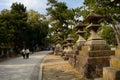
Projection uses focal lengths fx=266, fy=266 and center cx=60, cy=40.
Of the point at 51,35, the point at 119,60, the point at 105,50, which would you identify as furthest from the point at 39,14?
the point at 119,60

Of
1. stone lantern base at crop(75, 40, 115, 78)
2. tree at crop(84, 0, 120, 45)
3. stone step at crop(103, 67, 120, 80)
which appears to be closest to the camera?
stone step at crop(103, 67, 120, 80)

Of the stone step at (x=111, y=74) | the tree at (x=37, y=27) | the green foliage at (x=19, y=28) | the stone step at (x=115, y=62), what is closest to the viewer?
the stone step at (x=111, y=74)

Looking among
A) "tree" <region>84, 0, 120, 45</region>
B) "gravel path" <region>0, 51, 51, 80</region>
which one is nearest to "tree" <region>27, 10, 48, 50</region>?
"tree" <region>84, 0, 120, 45</region>

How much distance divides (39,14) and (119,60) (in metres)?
70.9

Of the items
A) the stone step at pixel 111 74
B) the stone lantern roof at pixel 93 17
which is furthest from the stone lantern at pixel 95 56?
the stone step at pixel 111 74

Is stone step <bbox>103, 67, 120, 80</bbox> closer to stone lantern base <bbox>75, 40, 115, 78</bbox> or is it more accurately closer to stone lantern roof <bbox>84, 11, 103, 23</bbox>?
stone lantern base <bbox>75, 40, 115, 78</bbox>

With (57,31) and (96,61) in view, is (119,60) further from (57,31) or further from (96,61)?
(57,31)

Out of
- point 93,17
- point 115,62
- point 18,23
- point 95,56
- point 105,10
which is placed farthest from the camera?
point 18,23

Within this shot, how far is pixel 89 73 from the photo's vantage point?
50.2 ft

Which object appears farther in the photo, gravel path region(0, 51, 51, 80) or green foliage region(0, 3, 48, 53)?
green foliage region(0, 3, 48, 53)

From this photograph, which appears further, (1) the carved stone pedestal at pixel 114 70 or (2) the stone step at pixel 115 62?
(2) the stone step at pixel 115 62

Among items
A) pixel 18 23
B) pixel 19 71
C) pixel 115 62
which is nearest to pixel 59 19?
pixel 18 23

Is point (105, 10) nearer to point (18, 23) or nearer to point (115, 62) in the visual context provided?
point (115, 62)

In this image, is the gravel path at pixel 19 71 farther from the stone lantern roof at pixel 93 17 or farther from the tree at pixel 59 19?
the tree at pixel 59 19
